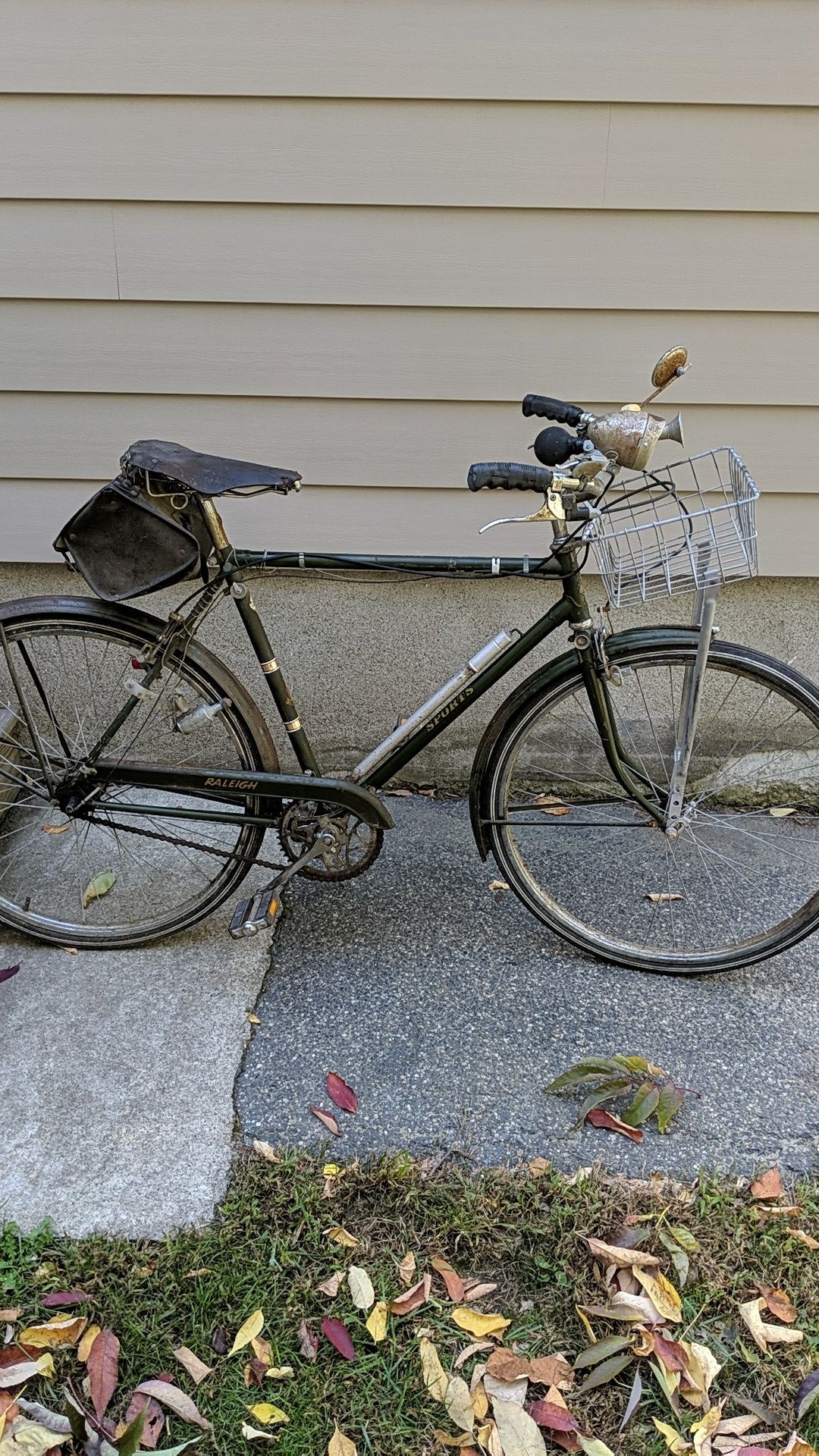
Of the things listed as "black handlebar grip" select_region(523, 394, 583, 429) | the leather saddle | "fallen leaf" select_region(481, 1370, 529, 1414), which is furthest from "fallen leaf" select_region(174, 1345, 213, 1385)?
"black handlebar grip" select_region(523, 394, 583, 429)

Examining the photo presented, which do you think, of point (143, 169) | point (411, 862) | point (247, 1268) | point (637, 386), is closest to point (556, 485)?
point (637, 386)

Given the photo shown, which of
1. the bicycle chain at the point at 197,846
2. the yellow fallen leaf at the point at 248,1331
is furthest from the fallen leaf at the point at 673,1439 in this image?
the bicycle chain at the point at 197,846

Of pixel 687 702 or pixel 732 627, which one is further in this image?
pixel 732 627

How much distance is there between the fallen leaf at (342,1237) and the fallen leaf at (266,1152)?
0.18m

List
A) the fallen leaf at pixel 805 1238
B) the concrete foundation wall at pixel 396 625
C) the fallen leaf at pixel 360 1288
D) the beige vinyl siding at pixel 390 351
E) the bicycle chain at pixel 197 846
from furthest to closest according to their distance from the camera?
the concrete foundation wall at pixel 396 625 < the beige vinyl siding at pixel 390 351 < the bicycle chain at pixel 197 846 < the fallen leaf at pixel 805 1238 < the fallen leaf at pixel 360 1288

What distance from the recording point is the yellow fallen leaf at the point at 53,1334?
1.59 m

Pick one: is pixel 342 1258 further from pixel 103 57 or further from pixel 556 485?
pixel 103 57

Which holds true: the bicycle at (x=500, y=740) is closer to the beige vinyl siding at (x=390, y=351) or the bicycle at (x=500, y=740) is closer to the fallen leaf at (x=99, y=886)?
→ the fallen leaf at (x=99, y=886)

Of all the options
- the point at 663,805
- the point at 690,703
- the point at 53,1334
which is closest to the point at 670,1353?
the point at 53,1334

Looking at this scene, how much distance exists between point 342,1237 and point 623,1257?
20.9 inches

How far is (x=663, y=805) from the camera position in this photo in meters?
2.37

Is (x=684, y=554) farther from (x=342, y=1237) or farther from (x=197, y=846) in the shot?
(x=342, y=1237)

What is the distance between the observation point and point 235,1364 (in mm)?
1576

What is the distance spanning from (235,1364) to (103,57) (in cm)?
293
